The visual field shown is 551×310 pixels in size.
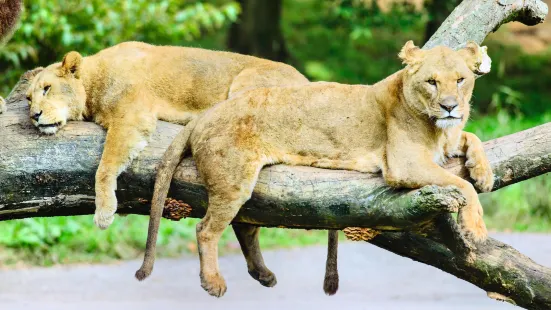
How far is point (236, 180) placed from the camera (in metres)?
4.98

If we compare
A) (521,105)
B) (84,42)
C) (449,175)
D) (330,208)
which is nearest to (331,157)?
(330,208)

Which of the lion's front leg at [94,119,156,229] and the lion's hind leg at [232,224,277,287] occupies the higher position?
the lion's front leg at [94,119,156,229]

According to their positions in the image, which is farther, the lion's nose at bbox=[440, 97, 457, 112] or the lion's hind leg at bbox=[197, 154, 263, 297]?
the lion's hind leg at bbox=[197, 154, 263, 297]

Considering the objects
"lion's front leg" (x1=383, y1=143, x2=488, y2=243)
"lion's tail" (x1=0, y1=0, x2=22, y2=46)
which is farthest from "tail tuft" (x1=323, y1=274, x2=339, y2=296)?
"lion's tail" (x1=0, y1=0, x2=22, y2=46)

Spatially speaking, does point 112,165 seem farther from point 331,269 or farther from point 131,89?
point 331,269

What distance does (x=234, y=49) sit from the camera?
16.4 m

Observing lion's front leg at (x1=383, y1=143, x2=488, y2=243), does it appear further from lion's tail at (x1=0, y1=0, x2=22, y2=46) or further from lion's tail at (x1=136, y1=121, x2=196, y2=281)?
lion's tail at (x1=0, y1=0, x2=22, y2=46)

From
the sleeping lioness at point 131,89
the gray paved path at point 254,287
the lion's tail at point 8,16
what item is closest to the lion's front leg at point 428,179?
the sleeping lioness at point 131,89

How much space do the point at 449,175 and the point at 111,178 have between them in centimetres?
208

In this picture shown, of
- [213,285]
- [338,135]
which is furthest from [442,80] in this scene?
[213,285]

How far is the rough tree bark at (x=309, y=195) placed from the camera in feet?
15.8

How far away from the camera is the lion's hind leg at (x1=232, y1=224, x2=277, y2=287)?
5807mm

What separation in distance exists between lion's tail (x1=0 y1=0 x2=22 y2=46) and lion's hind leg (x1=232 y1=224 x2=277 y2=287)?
110 inches

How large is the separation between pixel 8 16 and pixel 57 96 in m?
1.87
